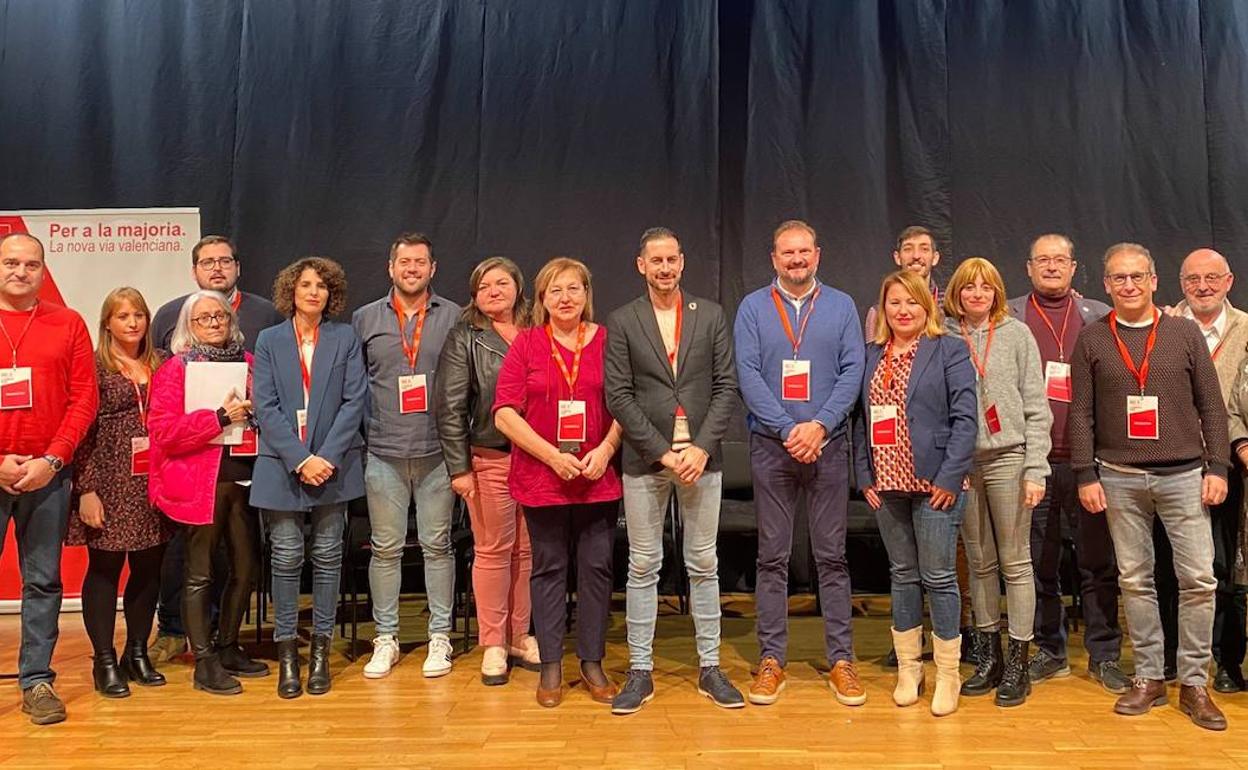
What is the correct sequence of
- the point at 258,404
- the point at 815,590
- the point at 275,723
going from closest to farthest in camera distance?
the point at 275,723, the point at 258,404, the point at 815,590

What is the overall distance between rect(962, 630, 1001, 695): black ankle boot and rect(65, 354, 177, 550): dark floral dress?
116 inches

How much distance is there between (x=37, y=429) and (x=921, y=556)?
9.79 ft

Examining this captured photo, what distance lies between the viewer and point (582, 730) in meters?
3.13

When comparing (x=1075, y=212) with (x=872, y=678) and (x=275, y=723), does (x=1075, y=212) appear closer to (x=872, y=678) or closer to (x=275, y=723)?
(x=872, y=678)

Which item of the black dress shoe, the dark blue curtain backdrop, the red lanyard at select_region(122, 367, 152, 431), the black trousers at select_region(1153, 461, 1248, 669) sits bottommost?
→ the black dress shoe

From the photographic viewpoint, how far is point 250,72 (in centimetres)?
529

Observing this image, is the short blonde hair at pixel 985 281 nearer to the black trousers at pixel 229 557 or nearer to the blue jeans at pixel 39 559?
the black trousers at pixel 229 557

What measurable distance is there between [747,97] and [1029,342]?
240cm

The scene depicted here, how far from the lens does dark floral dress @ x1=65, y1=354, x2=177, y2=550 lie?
3520mm

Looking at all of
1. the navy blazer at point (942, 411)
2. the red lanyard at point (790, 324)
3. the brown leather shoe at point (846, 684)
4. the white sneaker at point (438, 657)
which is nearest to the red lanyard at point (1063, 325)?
the navy blazer at point (942, 411)

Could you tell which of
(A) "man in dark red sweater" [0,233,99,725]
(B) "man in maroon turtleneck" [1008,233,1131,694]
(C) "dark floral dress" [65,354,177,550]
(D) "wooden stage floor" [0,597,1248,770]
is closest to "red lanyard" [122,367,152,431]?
(C) "dark floral dress" [65,354,177,550]

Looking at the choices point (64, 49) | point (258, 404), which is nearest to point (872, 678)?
point (258, 404)

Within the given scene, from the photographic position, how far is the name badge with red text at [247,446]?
3.53 meters

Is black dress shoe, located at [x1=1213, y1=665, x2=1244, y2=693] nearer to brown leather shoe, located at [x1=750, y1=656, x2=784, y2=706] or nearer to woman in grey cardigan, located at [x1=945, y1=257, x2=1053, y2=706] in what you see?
woman in grey cardigan, located at [x1=945, y1=257, x2=1053, y2=706]
